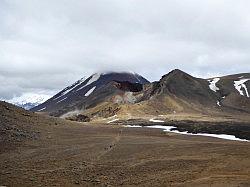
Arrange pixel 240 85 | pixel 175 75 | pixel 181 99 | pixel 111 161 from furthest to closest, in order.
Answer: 1. pixel 240 85
2. pixel 175 75
3. pixel 181 99
4. pixel 111 161

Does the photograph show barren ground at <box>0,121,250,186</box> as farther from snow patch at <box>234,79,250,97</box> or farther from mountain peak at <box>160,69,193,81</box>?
snow patch at <box>234,79,250,97</box>

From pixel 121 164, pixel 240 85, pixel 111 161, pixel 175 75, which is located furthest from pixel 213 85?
pixel 121 164

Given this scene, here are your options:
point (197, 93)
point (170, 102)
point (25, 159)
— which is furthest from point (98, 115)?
point (25, 159)

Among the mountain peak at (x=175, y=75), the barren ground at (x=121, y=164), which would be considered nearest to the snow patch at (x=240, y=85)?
the mountain peak at (x=175, y=75)

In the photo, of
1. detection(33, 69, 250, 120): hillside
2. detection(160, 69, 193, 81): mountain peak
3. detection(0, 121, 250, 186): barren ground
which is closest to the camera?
detection(0, 121, 250, 186): barren ground

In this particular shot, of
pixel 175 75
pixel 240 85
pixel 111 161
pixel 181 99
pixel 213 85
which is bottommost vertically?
pixel 111 161

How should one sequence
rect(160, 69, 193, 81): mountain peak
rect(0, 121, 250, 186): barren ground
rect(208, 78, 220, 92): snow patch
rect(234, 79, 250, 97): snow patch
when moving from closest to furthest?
rect(0, 121, 250, 186): barren ground, rect(160, 69, 193, 81): mountain peak, rect(208, 78, 220, 92): snow patch, rect(234, 79, 250, 97): snow patch

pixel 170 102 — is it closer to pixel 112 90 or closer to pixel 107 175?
pixel 112 90

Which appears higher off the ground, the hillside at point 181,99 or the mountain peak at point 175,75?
the mountain peak at point 175,75

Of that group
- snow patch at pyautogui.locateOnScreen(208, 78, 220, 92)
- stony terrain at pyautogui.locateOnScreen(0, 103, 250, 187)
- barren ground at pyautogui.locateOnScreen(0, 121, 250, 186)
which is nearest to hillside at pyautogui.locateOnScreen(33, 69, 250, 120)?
snow patch at pyautogui.locateOnScreen(208, 78, 220, 92)

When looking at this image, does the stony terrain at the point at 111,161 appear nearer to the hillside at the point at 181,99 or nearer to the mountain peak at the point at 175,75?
the hillside at the point at 181,99

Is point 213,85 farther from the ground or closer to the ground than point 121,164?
farther from the ground

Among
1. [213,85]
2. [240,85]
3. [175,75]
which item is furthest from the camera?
[240,85]

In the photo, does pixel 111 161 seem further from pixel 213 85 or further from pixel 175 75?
→ pixel 213 85
